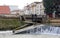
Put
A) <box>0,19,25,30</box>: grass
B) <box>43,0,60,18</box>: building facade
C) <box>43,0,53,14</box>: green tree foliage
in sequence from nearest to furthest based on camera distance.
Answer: <box>0,19,25,30</box>: grass
<box>43,0,53,14</box>: green tree foliage
<box>43,0,60,18</box>: building facade

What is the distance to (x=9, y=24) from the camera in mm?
27750

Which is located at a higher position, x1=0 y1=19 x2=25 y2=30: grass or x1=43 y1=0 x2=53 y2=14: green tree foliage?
x1=43 y1=0 x2=53 y2=14: green tree foliage

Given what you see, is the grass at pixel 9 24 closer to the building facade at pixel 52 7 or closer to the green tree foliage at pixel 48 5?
the green tree foliage at pixel 48 5

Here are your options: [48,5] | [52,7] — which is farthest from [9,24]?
[52,7]

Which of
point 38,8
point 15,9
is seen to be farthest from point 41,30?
point 15,9

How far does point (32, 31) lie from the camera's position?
68.9 feet

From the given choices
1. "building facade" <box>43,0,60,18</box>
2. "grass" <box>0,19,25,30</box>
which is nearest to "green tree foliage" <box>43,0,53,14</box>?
"building facade" <box>43,0,60,18</box>

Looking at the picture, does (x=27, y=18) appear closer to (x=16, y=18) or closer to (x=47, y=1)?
(x=16, y=18)

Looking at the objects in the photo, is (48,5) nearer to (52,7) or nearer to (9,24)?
(52,7)

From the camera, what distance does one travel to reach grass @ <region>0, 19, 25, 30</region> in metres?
25.7

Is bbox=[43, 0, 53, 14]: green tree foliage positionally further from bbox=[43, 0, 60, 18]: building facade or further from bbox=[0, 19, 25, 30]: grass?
bbox=[0, 19, 25, 30]: grass

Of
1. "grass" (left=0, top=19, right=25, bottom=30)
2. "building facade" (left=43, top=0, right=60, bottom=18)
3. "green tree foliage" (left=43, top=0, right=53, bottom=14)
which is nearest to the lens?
"grass" (left=0, top=19, right=25, bottom=30)

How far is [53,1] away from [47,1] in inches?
40.2

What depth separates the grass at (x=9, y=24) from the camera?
25.7m
